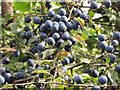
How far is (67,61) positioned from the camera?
1276 mm

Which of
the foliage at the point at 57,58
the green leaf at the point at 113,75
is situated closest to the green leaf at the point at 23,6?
the foliage at the point at 57,58

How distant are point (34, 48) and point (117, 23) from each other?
50 cm

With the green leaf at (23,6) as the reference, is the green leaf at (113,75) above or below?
below

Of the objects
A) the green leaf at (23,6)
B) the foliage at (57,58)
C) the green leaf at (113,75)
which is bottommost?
the green leaf at (113,75)

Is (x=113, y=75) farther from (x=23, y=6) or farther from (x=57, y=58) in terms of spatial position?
(x=23, y=6)

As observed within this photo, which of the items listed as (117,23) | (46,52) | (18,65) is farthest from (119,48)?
(18,65)

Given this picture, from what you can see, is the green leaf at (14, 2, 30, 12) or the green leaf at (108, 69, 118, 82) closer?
the green leaf at (108, 69, 118, 82)

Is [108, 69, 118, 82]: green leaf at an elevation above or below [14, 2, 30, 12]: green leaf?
below

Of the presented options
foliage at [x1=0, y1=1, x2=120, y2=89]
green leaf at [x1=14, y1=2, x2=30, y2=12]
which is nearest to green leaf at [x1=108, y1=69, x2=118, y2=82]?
foliage at [x1=0, y1=1, x2=120, y2=89]

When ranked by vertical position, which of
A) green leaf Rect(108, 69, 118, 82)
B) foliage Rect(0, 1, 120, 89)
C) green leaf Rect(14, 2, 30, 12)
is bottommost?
green leaf Rect(108, 69, 118, 82)

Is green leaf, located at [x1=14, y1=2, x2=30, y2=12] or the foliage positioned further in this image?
green leaf, located at [x1=14, y1=2, x2=30, y2=12]

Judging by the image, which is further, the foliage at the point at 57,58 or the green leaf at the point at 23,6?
the green leaf at the point at 23,6

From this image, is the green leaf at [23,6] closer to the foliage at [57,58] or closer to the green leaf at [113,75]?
the foliage at [57,58]

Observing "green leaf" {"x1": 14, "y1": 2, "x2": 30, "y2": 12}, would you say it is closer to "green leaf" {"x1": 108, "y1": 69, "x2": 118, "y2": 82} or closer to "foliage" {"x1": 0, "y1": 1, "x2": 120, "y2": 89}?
"foliage" {"x1": 0, "y1": 1, "x2": 120, "y2": 89}
